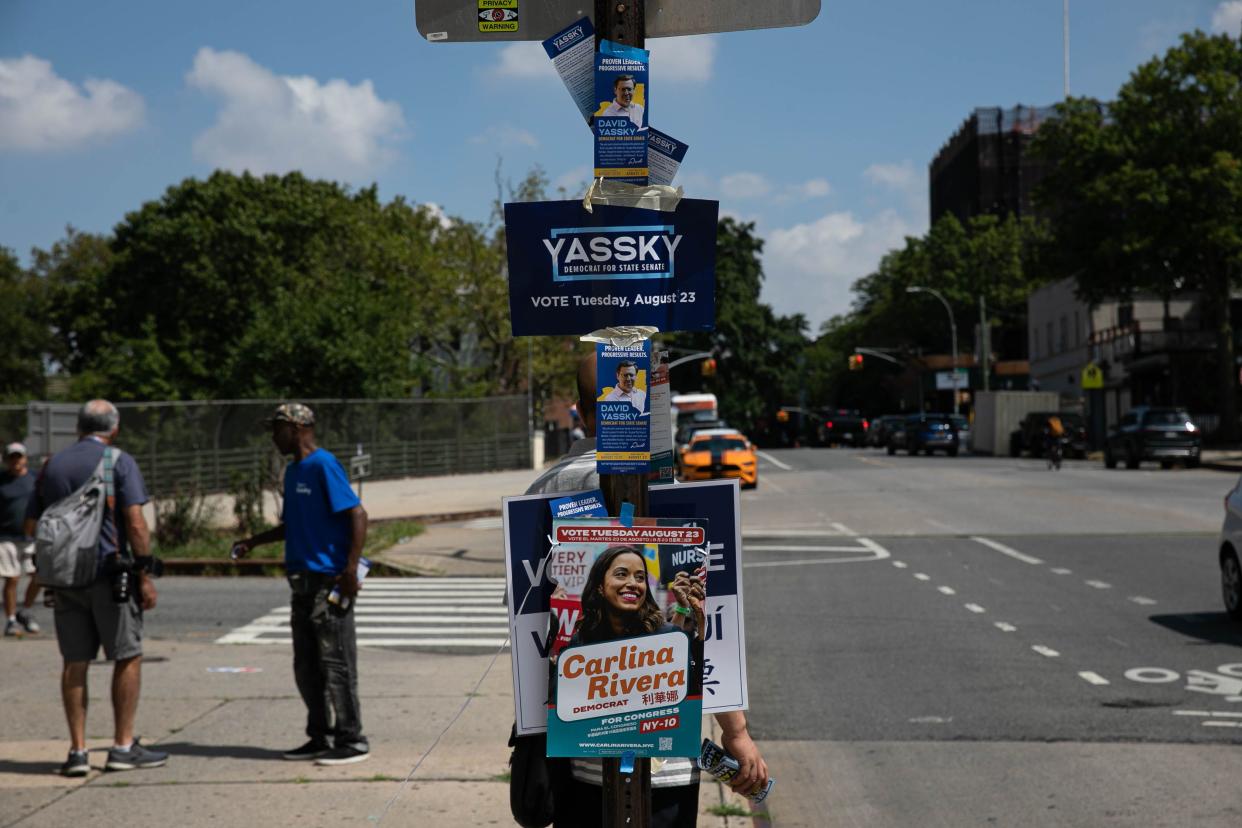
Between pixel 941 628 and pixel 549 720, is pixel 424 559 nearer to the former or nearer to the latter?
pixel 941 628

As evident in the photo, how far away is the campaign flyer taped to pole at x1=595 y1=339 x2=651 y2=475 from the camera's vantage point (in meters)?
3.08

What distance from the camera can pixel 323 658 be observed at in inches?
284

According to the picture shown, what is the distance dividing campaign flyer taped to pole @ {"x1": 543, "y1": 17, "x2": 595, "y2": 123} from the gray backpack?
15.1ft

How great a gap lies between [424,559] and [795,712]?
1119 centimetres

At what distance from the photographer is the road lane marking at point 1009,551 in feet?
55.9

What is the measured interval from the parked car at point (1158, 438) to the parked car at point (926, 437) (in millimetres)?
15907

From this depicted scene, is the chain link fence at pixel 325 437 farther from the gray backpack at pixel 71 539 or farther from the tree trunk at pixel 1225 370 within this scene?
the tree trunk at pixel 1225 370

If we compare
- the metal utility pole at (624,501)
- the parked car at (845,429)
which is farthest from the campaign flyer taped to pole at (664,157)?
the parked car at (845,429)

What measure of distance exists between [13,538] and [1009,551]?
12.5 meters

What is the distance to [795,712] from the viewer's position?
8508 mm

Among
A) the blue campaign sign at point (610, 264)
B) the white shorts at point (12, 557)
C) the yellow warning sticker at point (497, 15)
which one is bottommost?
the white shorts at point (12, 557)

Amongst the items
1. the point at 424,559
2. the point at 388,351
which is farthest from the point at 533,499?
the point at 388,351

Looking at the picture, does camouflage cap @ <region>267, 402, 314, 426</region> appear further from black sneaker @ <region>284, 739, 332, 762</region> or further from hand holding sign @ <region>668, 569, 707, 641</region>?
hand holding sign @ <region>668, 569, 707, 641</region>

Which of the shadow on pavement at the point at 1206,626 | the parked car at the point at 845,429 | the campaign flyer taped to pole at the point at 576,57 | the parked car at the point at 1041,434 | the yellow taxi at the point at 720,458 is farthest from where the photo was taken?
the parked car at the point at 845,429
